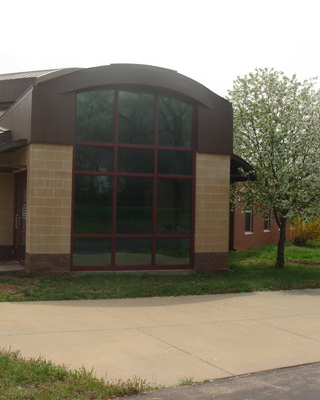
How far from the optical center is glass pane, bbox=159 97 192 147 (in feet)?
44.7

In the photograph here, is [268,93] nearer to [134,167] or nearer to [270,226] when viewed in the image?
[134,167]

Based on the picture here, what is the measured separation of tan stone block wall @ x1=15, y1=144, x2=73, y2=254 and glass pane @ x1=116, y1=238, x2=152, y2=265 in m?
1.30

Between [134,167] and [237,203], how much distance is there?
16.2 ft

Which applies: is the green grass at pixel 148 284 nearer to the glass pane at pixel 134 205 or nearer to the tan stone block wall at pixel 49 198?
the tan stone block wall at pixel 49 198

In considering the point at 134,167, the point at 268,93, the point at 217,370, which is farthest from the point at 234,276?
the point at 217,370

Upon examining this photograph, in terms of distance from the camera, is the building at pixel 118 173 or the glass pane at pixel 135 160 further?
the glass pane at pixel 135 160

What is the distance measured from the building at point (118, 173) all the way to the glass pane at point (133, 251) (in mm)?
25

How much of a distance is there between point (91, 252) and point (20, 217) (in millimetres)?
2473

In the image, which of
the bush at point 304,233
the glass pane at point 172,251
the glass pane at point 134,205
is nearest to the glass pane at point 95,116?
the glass pane at point 134,205

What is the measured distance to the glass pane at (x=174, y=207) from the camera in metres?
13.5

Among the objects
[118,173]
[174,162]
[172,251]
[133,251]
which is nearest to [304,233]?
[172,251]

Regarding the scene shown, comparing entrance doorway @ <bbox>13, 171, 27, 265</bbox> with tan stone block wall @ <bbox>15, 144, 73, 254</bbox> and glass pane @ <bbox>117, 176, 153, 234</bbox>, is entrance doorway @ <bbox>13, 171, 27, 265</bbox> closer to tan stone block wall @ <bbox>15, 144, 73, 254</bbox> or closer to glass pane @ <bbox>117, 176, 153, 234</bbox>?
tan stone block wall @ <bbox>15, 144, 73, 254</bbox>

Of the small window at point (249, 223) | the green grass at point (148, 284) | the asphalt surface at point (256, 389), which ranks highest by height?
the small window at point (249, 223)

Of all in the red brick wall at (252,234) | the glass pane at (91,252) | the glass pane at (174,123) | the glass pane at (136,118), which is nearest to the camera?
the glass pane at (91,252)
